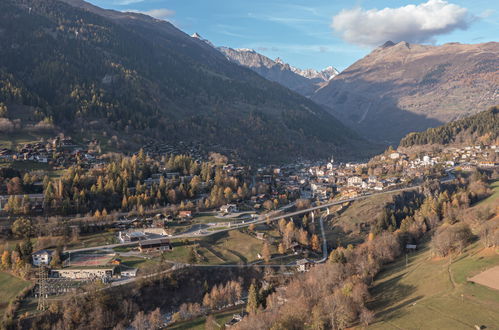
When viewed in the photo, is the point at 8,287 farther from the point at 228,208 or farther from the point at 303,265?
the point at 228,208

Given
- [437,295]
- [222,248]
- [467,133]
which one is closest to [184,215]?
[222,248]

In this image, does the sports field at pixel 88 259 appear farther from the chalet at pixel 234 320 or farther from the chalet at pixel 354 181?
the chalet at pixel 354 181

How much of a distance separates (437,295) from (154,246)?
125 ft

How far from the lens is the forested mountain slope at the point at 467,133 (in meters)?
124

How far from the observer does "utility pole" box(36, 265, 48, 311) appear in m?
45.7

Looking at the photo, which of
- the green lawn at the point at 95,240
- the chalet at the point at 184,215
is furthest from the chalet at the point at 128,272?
the chalet at the point at 184,215

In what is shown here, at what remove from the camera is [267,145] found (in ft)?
559

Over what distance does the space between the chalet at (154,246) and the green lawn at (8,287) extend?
50.4 ft

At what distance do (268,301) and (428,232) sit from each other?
109 ft

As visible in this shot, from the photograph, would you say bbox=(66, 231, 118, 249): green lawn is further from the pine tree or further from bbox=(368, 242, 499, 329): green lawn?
bbox=(368, 242, 499, 329): green lawn

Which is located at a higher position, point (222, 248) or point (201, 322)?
point (222, 248)

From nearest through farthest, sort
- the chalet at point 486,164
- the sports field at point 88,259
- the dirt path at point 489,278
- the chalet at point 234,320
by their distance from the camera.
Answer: the dirt path at point 489,278 → the chalet at point 234,320 → the sports field at point 88,259 → the chalet at point 486,164

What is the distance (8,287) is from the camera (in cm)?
4931

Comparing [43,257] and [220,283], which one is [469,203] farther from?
[43,257]
